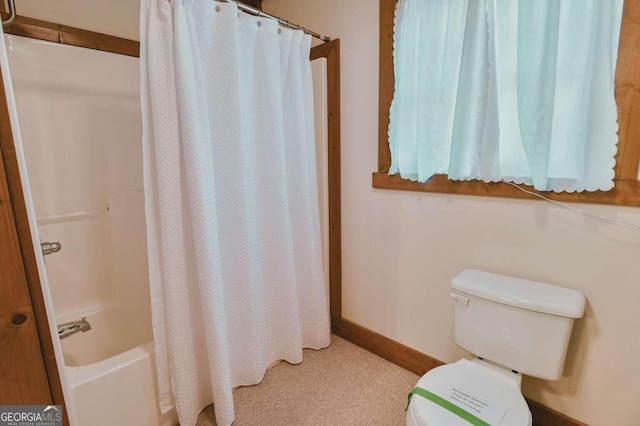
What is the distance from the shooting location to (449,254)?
1.57 meters

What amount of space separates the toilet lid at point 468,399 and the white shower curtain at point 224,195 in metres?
0.83

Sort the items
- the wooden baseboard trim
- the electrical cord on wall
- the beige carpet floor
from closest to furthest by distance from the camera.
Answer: the electrical cord on wall
the wooden baseboard trim
the beige carpet floor

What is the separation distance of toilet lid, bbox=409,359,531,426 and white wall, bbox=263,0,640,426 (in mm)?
369

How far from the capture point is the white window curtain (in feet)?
3.59

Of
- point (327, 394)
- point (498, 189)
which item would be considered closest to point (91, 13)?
point (498, 189)

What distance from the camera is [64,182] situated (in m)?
1.66

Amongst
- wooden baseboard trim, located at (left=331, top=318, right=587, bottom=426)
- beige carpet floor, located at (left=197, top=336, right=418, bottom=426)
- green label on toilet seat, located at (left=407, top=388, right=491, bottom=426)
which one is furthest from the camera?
beige carpet floor, located at (left=197, top=336, right=418, bottom=426)

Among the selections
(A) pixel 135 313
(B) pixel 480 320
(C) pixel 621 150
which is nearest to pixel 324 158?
(B) pixel 480 320

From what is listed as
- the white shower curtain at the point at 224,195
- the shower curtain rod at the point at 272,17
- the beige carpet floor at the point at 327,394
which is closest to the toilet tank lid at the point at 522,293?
the beige carpet floor at the point at 327,394

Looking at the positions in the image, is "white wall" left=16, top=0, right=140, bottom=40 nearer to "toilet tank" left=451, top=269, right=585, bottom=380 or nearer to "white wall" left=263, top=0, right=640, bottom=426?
"white wall" left=263, top=0, right=640, bottom=426

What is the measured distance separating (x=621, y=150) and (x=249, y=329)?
5.56 feet

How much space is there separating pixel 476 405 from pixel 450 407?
95 mm

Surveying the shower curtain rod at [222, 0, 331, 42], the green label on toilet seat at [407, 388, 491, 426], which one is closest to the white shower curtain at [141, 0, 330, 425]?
the shower curtain rod at [222, 0, 331, 42]

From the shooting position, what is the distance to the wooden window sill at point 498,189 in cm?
110
